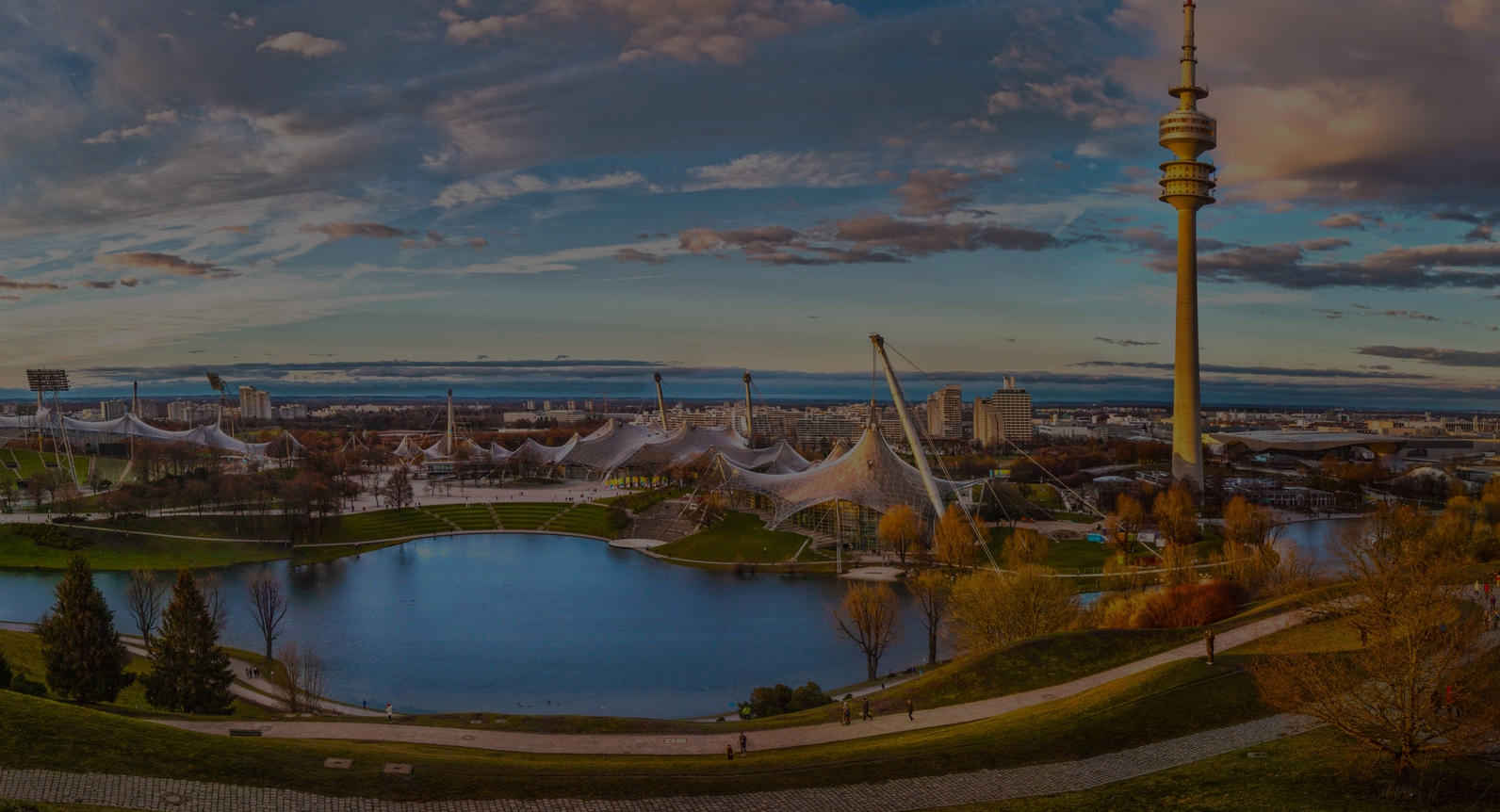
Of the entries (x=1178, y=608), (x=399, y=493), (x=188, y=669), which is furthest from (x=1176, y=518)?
(x=399, y=493)

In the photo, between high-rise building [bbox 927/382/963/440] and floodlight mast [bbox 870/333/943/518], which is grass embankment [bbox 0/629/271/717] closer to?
floodlight mast [bbox 870/333/943/518]

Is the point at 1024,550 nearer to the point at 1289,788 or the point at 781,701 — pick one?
the point at 781,701

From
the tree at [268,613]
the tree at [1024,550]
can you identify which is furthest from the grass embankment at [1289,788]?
the tree at [268,613]

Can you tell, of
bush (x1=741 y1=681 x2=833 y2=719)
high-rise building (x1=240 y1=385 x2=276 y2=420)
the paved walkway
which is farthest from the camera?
high-rise building (x1=240 y1=385 x2=276 y2=420)

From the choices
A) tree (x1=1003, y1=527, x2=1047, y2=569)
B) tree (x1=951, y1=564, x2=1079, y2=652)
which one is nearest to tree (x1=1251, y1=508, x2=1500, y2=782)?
tree (x1=951, y1=564, x2=1079, y2=652)

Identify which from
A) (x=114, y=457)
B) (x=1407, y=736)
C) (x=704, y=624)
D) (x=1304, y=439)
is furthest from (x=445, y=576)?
(x=1304, y=439)

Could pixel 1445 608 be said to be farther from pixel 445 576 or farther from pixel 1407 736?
pixel 445 576
